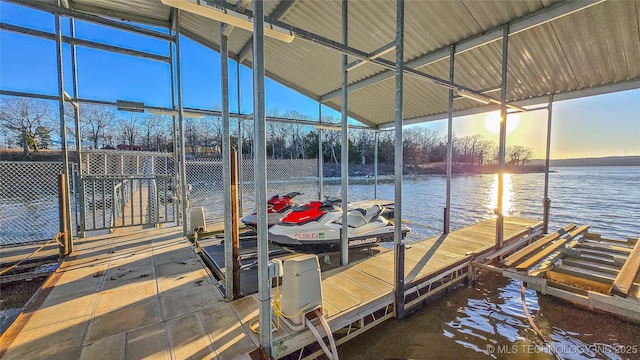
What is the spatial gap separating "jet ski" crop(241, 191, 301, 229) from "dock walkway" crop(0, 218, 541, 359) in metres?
1.21

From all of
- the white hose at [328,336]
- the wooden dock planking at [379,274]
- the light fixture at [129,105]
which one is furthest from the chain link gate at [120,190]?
the white hose at [328,336]

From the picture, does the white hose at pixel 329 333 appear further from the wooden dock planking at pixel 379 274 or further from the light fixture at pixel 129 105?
the light fixture at pixel 129 105

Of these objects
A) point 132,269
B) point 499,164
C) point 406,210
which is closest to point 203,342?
point 132,269

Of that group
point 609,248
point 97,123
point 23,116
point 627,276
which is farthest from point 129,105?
point 97,123

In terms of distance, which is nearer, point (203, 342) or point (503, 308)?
point (203, 342)

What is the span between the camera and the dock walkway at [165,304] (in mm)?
2053

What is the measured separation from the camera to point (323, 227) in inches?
166

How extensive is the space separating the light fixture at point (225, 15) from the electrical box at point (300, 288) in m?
1.98

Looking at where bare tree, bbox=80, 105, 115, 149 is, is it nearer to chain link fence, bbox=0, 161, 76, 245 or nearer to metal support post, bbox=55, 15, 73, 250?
chain link fence, bbox=0, 161, 76, 245

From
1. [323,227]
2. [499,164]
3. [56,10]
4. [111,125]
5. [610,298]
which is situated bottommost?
[610,298]

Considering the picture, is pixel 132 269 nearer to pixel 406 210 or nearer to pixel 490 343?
pixel 490 343

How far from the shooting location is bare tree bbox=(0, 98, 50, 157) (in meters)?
15.6

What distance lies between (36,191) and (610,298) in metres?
9.08

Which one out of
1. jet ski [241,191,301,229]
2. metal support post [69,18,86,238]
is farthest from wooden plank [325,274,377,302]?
metal support post [69,18,86,238]
